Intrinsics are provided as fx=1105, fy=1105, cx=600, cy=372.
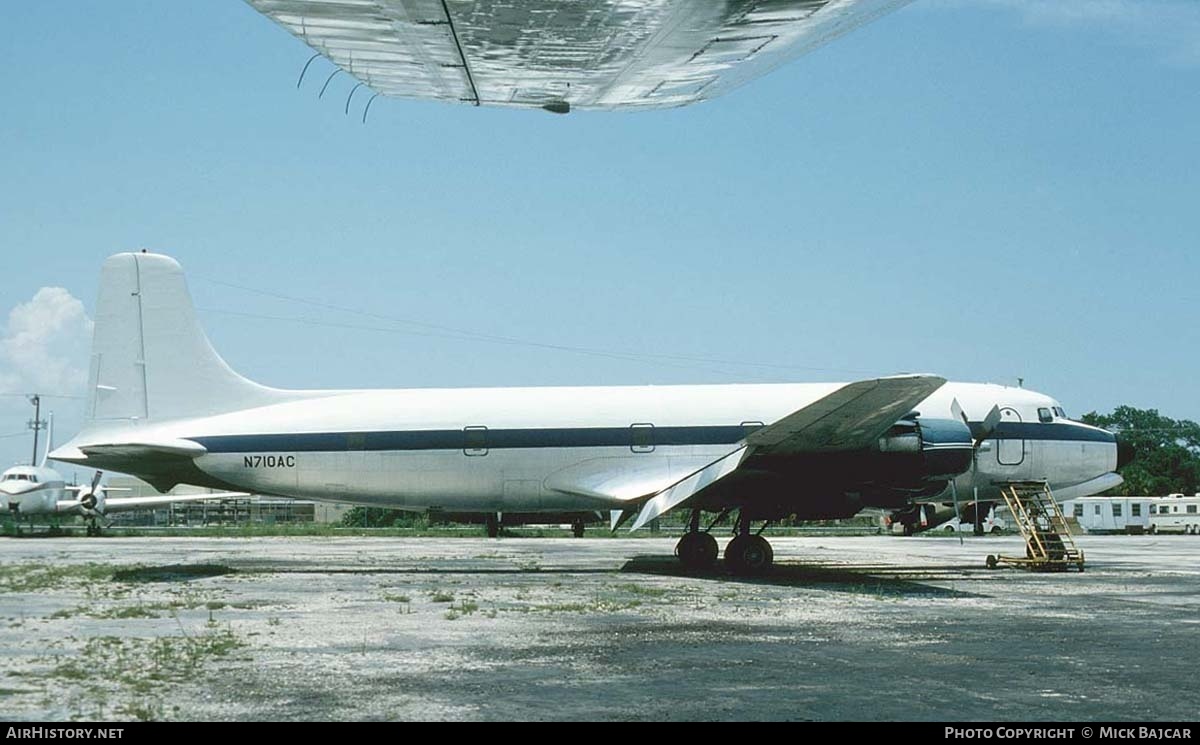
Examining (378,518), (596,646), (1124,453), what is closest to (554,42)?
(596,646)

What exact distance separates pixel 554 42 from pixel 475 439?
17.5 meters

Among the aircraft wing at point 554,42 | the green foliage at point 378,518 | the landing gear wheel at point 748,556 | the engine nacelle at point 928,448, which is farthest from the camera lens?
the green foliage at point 378,518

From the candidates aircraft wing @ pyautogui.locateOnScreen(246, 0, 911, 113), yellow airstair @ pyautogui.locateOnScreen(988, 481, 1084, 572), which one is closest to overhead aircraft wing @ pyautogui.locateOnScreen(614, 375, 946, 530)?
yellow airstair @ pyautogui.locateOnScreen(988, 481, 1084, 572)

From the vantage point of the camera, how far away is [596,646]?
11.9m

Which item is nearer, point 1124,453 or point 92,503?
point 1124,453

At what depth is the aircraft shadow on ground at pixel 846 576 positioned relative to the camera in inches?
749

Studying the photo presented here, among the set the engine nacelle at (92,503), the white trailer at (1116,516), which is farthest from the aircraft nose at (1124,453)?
the white trailer at (1116,516)

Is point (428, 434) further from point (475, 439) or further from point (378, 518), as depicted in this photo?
point (378, 518)

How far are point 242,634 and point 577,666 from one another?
4567 mm

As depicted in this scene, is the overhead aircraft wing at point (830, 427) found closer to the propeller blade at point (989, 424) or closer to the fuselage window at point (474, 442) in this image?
the fuselage window at point (474, 442)

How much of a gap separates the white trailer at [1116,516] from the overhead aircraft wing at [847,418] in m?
52.1

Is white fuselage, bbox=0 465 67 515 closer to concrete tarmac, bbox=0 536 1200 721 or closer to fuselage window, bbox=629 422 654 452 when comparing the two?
concrete tarmac, bbox=0 536 1200 721
